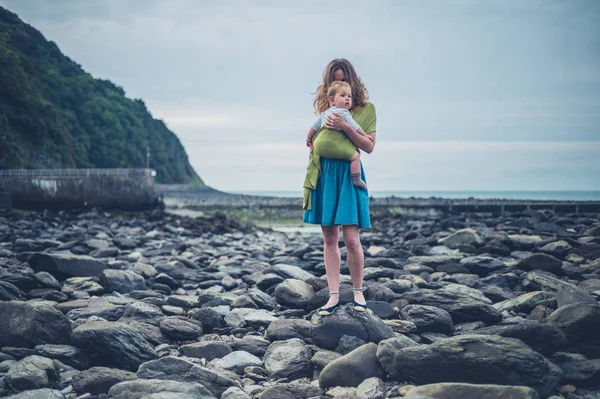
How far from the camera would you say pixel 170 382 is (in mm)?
3756

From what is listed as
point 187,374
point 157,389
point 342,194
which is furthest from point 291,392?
point 342,194

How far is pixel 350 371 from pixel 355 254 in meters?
1.33

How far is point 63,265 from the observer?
7652 mm

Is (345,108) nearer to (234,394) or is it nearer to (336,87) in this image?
(336,87)

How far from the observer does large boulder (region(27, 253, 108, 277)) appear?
7.64 metres

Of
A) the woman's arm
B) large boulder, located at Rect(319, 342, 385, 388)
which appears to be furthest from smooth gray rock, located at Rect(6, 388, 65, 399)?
the woman's arm

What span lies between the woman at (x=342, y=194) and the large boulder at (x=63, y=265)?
407 cm

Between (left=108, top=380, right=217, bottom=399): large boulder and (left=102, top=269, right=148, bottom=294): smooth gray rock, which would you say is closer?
(left=108, top=380, right=217, bottom=399): large boulder

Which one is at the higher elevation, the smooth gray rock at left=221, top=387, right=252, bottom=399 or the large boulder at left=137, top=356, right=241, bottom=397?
the large boulder at left=137, top=356, right=241, bottom=397

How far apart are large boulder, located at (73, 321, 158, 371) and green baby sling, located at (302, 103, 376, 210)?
1953mm

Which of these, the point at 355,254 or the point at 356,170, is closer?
the point at 356,170

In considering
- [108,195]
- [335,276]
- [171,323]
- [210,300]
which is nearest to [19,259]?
[210,300]

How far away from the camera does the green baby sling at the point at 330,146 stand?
16.3ft

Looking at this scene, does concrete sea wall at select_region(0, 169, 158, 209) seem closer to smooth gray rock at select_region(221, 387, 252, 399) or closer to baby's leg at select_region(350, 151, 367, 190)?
baby's leg at select_region(350, 151, 367, 190)
